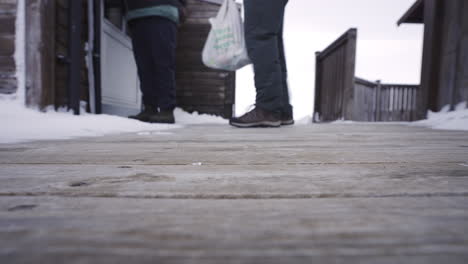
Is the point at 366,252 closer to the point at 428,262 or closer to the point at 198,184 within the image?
the point at 428,262

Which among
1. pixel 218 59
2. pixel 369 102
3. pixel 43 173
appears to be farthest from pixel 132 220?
pixel 369 102

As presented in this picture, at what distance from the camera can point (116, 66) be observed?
11.8ft

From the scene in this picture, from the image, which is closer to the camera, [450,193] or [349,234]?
[349,234]

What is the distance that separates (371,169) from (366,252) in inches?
13.3

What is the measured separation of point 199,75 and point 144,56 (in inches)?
94.1

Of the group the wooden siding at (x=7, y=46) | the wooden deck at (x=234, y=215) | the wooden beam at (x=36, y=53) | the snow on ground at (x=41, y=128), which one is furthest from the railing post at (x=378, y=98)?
the wooden deck at (x=234, y=215)

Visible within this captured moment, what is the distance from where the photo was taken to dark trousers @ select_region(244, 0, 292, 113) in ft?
5.98

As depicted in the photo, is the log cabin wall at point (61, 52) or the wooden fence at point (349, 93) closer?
the log cabin wall at point (61, 52)

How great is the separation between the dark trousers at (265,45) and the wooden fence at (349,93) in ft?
7.74

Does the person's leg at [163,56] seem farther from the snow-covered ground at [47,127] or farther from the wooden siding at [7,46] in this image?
the wooden siding at [7,46]

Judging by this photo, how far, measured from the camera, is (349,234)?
0.22m

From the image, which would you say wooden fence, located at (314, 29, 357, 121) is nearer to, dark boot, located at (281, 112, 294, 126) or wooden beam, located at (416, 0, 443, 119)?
wooden beam, located at (416, 0, 443, 119)

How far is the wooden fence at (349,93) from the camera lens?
3.97m

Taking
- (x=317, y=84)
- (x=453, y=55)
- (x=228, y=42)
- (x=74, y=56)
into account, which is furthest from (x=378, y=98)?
(x=74, y=56)
